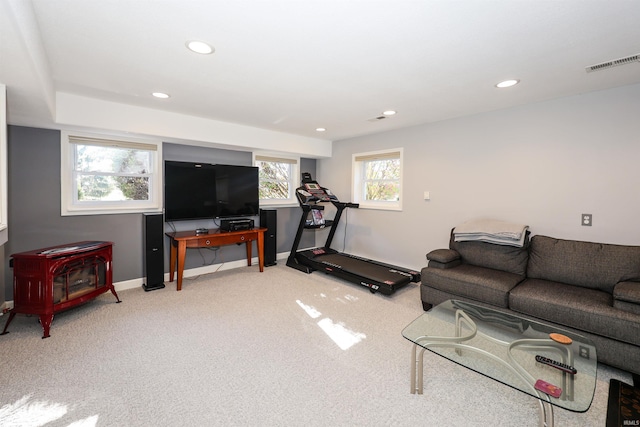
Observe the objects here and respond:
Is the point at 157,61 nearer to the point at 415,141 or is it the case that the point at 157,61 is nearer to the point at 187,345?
the point at 187,345

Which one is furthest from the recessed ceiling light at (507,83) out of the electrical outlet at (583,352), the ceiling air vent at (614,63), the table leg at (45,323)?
the table leg at (45,323)

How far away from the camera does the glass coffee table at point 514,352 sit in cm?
140

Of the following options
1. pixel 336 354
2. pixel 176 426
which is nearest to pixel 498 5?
pixel 336 354

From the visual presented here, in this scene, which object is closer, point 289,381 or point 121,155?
point 289,381

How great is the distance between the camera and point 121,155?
3.63 meters

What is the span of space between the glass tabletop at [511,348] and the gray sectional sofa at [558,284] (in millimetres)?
290

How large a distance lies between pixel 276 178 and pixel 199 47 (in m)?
3.35

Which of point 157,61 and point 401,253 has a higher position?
point 157,61

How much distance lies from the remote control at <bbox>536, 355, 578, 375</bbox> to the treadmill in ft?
5.79

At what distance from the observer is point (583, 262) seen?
2.59 m

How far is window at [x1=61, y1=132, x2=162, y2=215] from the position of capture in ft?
10.8

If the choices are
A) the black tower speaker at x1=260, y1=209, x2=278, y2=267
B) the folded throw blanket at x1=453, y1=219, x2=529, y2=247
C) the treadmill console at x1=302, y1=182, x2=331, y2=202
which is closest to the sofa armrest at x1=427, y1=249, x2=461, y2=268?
the folded throw blanket at x1=453, y1=219, x2=529, y2=247

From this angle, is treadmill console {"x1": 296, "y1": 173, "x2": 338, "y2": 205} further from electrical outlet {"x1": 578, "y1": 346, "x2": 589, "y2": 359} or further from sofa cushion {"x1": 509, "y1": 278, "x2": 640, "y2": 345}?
electrical outlet {"x1": 578, "y1": 346, "x2": 589, "y2": 359}

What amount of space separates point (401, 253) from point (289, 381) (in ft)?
9.71
